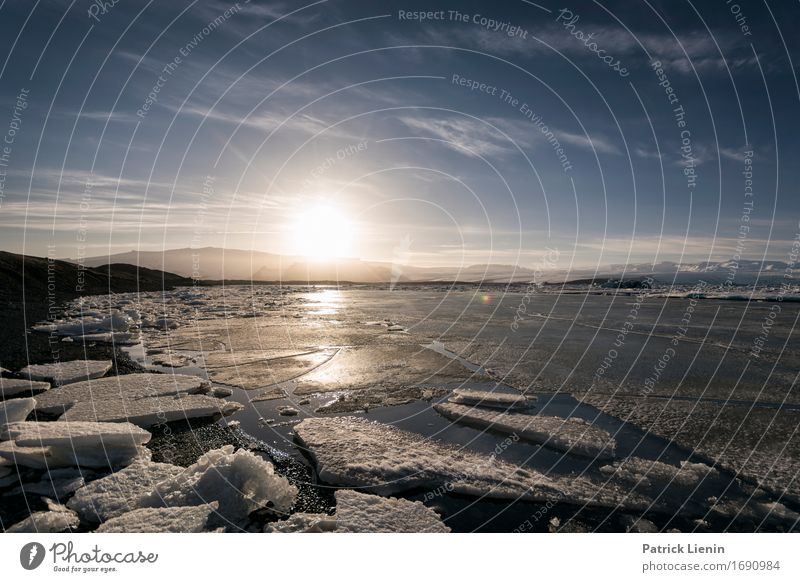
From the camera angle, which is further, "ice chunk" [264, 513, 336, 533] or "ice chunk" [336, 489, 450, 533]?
"ice chunk" [336, 489, 450, 533]

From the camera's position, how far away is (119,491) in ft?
17.9

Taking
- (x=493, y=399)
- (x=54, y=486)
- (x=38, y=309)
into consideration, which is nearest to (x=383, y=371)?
(x=493, y=399)

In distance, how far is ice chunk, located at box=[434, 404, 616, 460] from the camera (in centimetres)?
703

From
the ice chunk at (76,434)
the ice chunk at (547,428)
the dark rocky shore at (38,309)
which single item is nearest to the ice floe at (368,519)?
the ice chunk at (547,428)

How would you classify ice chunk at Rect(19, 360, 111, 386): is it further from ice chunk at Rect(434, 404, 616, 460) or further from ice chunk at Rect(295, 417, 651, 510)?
ice chunk at Rect(434, 404, 616, 460)

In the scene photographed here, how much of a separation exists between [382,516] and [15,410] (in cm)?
758

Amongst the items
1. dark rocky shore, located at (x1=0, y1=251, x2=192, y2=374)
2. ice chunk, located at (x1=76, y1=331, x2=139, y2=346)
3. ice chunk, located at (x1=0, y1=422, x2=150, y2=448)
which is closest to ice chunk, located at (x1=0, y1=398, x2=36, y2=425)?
ice chunk, located at (x1=0, y1=422, x2=150, y2=448)

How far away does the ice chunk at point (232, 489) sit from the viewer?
526 centimetres

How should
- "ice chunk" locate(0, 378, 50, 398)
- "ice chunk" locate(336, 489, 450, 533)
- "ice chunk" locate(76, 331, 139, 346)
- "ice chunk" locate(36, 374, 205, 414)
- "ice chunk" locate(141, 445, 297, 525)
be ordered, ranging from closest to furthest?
"ice chunk" locate(336, 489, 450, 533) < "ice chunk" locate(141, 445, 297, 525) < "ice chunk" locate(36, 374, 205, 414) < "ice chunk" locate(0, 378, 50, 398) < "ice chunk" locate(76, 331, 139, 346)

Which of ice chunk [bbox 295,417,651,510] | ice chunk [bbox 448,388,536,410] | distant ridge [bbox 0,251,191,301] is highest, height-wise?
distant ridge [bbox 0,251,191,301]

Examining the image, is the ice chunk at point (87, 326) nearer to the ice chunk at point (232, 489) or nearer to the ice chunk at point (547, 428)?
the ice chunk at point (232, 489)

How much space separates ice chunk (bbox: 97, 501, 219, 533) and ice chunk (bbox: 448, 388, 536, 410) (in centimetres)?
572

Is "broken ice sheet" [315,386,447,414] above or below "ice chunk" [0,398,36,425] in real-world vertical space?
below

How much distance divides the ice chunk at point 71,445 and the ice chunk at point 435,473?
2659mm
